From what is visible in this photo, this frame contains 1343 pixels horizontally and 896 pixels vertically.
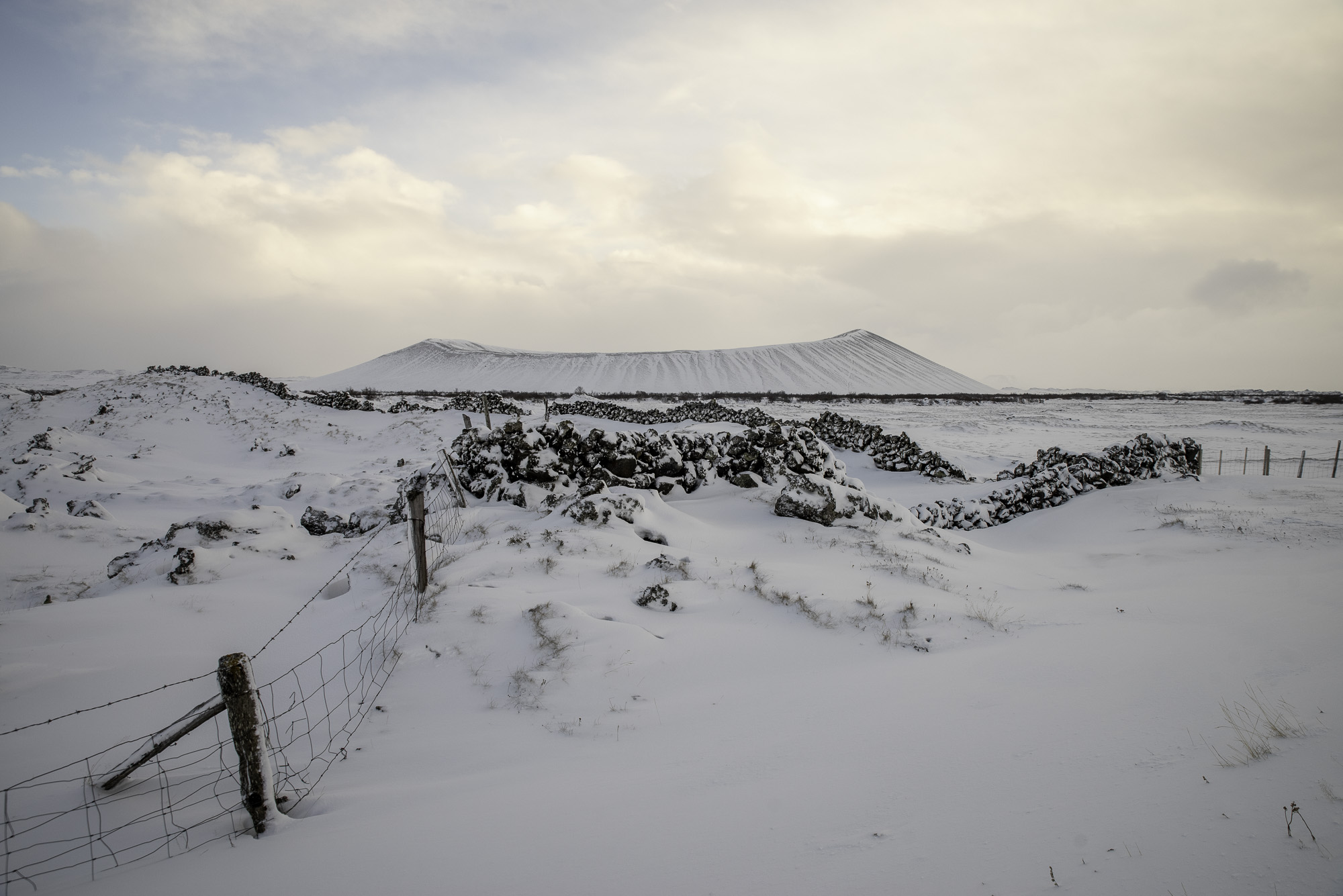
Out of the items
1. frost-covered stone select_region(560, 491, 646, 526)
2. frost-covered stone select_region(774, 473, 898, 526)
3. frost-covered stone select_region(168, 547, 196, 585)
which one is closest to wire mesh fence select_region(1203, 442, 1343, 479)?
frost-covered stone select_region(774, 473, 898, 526)

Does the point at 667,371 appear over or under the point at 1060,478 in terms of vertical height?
over

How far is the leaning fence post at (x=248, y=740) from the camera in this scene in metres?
2.74

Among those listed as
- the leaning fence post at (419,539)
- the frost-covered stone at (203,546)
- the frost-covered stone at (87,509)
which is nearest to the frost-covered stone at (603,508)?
the leaning fence post at (419,539)

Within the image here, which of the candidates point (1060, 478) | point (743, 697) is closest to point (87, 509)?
point (743, 697)

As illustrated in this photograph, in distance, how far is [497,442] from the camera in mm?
10680

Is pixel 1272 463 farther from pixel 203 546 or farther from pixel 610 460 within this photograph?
pixel 203 546

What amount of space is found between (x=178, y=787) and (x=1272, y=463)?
27669 mm

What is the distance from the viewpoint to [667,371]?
244ft

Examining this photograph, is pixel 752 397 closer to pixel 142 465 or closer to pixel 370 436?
pixel 370 436

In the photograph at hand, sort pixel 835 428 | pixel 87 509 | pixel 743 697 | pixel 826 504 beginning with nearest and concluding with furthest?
pixel 743 697, pixel 87 509, pixel 826 504, pixel 835 428

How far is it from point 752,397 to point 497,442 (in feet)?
123

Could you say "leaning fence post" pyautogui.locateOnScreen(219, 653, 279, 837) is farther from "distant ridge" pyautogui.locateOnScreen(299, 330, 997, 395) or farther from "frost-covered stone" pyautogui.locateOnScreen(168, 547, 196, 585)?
"distant ridge" pyautogui.locateOnScreen(299, 330, 997, 395)

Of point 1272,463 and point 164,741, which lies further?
point 1272,463

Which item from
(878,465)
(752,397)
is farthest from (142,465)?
(752,397)
